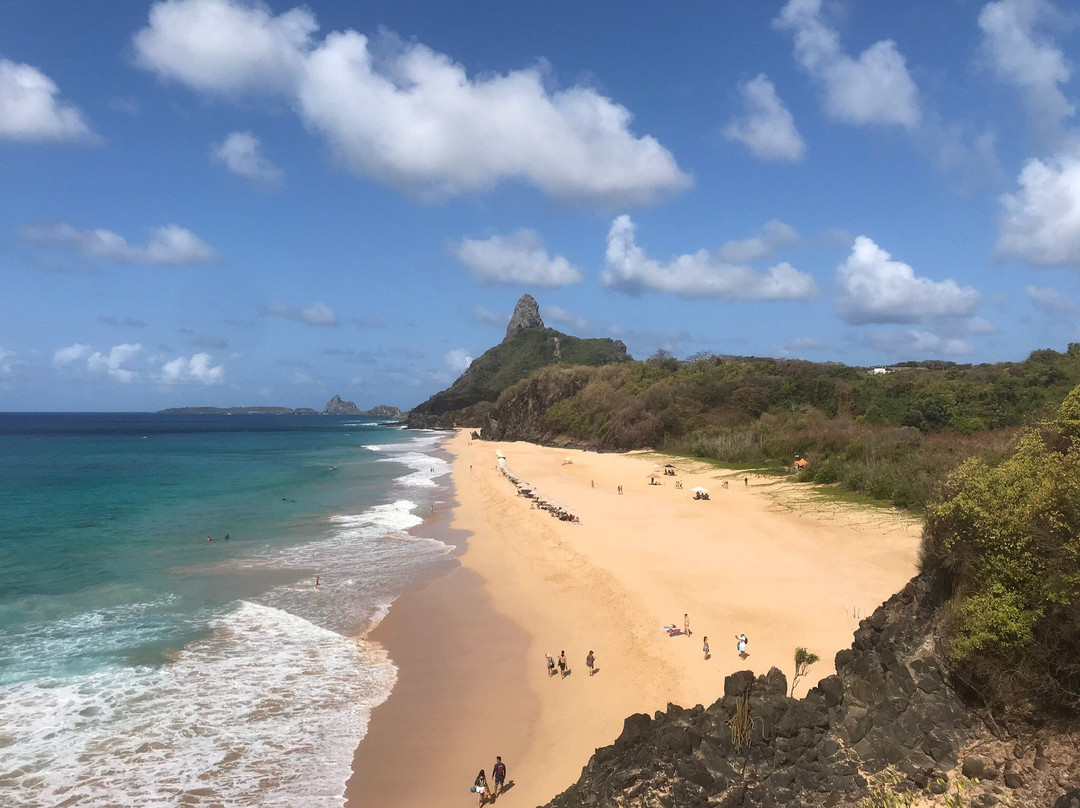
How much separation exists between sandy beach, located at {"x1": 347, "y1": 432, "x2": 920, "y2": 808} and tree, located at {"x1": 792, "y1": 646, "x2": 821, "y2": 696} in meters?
0.23

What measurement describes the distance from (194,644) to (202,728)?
195 inches

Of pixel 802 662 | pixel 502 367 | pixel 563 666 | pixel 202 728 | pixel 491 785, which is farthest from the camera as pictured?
pixel 502 367

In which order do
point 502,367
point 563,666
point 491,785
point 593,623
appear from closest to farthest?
point 491,785 < point 563,666 < point 593,623 < point 502,367

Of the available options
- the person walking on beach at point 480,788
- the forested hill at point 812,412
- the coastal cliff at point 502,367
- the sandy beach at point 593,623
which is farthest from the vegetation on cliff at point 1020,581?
the coastal cliff at point 502,367

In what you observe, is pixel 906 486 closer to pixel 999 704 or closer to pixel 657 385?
pixel 999 704

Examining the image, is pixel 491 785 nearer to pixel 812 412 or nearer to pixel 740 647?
pixel 740 647

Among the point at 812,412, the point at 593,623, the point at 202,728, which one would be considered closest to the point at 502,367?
the point at 812,412

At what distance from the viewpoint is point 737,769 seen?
820cm

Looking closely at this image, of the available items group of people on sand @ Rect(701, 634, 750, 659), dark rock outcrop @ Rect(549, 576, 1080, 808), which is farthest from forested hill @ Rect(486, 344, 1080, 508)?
dark rock outcrop @ Rect(549, 576, 1080, 808)

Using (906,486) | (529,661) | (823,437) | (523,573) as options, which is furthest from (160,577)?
(823,437)

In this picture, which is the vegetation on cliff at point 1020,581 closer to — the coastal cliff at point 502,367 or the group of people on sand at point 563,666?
the group of people on sand at point 563,666

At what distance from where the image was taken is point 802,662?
12.3m

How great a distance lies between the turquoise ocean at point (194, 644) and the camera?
11.4 m

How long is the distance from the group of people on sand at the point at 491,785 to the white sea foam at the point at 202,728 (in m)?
2.35
